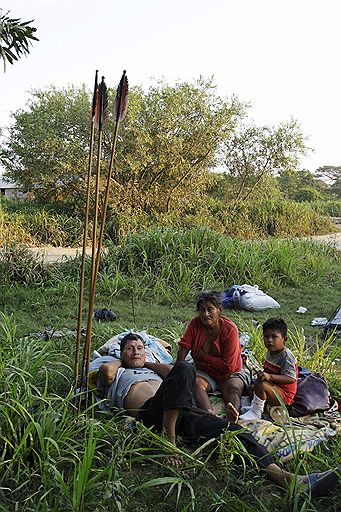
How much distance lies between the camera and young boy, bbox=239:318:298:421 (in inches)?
122

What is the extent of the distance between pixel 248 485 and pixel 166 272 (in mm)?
4884

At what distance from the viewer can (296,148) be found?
52.4 ft

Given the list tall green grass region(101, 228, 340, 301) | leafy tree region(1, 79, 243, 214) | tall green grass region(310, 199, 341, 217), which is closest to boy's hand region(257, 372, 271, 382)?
tall green grass region(101, 228, 340, 301)

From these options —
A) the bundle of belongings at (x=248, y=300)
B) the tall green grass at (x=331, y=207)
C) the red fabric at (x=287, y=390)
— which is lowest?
the bundle of belongings at (x=248, y=300)

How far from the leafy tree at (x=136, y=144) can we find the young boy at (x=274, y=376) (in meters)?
9.20

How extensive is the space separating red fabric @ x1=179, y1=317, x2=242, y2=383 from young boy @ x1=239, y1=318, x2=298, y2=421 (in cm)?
19

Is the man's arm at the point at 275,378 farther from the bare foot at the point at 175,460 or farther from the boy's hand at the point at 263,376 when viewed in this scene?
the bare foot at the point at 175,460

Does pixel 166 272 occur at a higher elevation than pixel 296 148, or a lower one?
lower

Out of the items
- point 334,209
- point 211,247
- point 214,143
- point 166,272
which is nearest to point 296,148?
point 214,143

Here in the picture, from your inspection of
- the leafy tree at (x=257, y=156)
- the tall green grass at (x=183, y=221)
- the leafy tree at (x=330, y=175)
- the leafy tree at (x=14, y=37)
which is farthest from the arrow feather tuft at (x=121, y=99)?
the leafy tree at (x=330, y=175)

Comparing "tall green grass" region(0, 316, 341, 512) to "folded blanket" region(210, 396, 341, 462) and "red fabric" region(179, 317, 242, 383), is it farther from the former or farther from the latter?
"red fabric" region(179, 317, 242, 383)

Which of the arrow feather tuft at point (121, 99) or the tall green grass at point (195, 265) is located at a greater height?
the arrow feather tuft at point (121, 99)

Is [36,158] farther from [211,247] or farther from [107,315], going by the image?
[107,315]

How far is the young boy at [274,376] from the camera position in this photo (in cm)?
310
